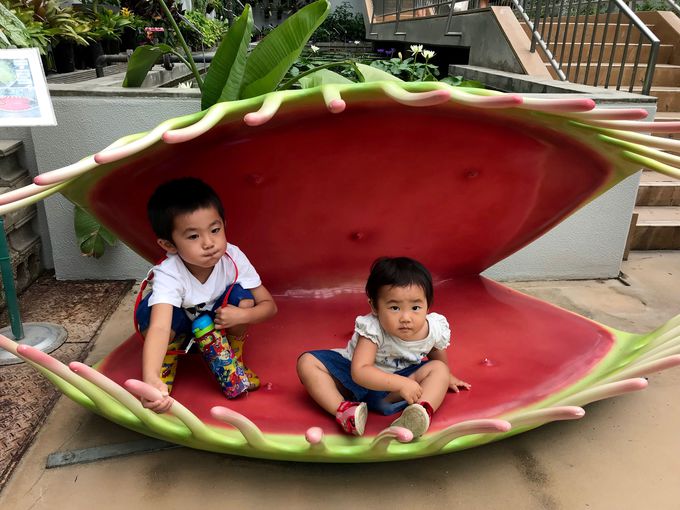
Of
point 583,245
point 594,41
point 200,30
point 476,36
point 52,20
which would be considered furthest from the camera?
point 200,30

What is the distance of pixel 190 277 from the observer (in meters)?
1.48

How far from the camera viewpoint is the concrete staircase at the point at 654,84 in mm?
2994

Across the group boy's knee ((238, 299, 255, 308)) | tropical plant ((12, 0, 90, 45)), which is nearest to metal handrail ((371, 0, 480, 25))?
tropical plant ((12, 0, 90, 45))

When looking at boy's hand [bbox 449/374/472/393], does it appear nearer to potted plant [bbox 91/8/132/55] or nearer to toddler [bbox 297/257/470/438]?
toddler [bbox 297/257/470/438]

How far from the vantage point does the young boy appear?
4.46ft

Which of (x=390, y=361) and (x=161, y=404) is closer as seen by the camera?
(x=161, y=404)

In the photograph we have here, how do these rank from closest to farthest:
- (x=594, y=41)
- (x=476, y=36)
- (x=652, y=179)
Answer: (x=652, y=179) → (x=594, y=41) → (x=476, y=36)

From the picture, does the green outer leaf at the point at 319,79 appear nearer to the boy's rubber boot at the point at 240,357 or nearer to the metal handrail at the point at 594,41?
the boy's rubber boot at the point at 240,357

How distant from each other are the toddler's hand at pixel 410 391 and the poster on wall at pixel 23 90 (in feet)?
3.90

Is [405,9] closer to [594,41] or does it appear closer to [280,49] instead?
[594,41]

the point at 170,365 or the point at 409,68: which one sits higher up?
the point at 409,68

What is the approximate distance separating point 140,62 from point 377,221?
45.2 inches

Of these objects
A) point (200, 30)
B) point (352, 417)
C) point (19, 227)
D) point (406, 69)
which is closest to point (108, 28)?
point (200, 30)

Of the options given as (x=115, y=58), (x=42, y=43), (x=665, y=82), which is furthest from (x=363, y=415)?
(x=665, y=82)
